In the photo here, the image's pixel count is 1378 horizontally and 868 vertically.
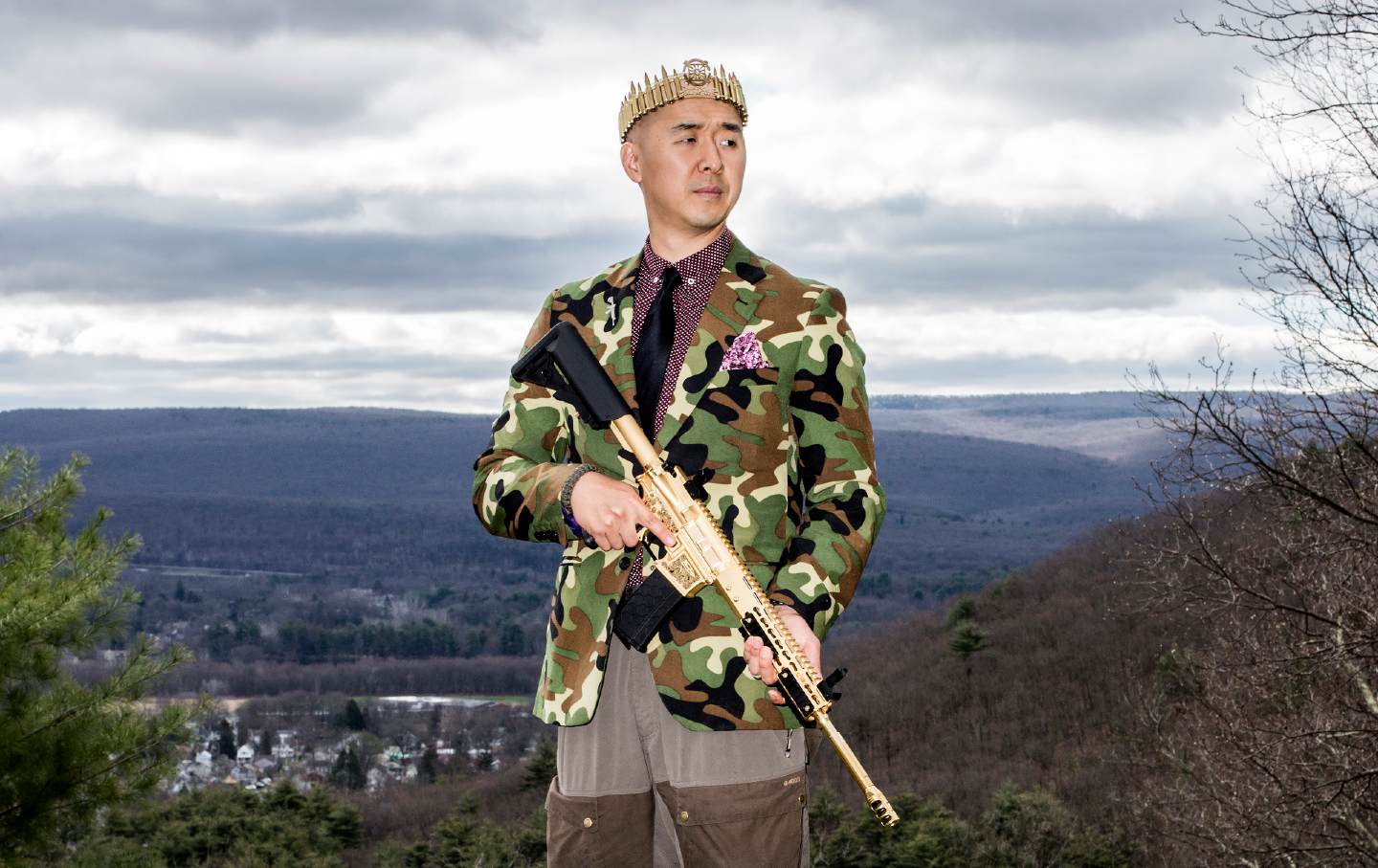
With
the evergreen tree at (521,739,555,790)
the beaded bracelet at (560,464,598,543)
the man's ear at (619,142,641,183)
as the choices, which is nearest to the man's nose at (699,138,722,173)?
the man's ear at (619,142,641,183)

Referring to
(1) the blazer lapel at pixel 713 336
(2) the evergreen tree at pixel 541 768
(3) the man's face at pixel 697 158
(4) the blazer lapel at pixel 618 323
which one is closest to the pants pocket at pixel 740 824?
(1) the blazer lapel at pixel 713 336

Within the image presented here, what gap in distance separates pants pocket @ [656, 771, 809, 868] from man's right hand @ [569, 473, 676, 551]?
3.29 ft

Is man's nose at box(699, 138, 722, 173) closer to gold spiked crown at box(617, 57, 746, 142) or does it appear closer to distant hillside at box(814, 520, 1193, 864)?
gold spiked crown at box(617, 57, 746, 142)

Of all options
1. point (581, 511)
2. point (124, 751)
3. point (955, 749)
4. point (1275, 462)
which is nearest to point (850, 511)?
point (581, 511)

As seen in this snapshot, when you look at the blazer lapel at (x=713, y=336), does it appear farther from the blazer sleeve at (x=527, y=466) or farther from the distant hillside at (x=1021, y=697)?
the distant hillside at (x=1021, y=697)

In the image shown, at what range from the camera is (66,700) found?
13.8 m

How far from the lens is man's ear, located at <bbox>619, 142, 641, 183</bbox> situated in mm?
5793

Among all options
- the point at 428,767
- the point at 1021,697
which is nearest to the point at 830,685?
the point at 1021,697

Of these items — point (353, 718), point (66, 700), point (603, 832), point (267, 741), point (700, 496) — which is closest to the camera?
point (700, 496)

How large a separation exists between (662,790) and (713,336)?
181 centimetres

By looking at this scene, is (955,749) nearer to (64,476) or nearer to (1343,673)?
(1343,673)

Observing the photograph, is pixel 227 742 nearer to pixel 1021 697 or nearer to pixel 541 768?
pixel 1021 697

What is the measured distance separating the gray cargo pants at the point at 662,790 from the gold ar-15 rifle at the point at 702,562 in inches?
13.0

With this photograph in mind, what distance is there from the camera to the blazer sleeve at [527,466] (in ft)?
17.2
